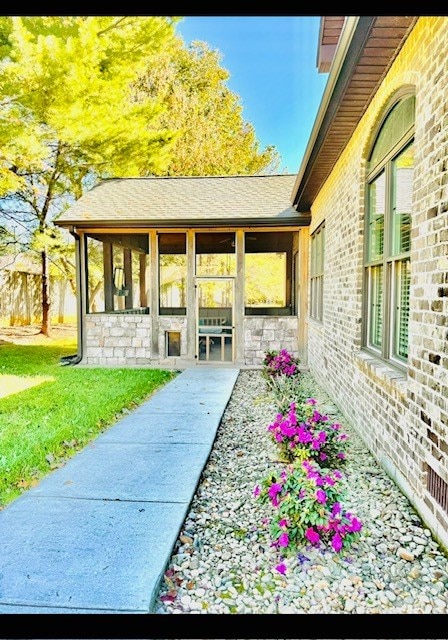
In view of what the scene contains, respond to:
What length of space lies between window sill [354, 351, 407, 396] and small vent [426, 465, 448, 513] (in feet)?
1.88

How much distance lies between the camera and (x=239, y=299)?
8.12 m

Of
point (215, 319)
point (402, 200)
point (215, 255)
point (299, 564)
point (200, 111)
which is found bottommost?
point (299, 564)

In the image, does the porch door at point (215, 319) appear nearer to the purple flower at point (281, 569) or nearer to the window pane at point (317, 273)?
the window pane at point (317, 273)

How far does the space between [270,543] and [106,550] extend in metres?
0.91

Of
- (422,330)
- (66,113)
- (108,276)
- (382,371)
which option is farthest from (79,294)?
(422,330)

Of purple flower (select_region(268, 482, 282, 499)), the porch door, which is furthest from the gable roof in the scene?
the porch door

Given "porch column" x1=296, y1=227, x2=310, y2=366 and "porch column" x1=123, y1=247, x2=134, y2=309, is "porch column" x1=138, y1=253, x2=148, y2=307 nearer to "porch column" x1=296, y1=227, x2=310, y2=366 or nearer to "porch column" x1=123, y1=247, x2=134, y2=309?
"porch column" x1=123, y1=247, x2=134, y2=309

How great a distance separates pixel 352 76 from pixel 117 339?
660cm

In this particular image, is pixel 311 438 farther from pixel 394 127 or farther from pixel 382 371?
pixel 394 127

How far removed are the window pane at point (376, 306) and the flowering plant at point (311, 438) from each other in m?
1.05

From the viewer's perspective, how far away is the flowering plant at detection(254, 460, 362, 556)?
2.14 meters

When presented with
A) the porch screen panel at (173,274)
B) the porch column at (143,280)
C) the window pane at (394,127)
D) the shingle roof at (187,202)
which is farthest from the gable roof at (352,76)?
the porch column at (143,280)

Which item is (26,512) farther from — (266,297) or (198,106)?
(198,106)

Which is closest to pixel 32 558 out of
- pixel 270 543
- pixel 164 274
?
pixel 270 543
